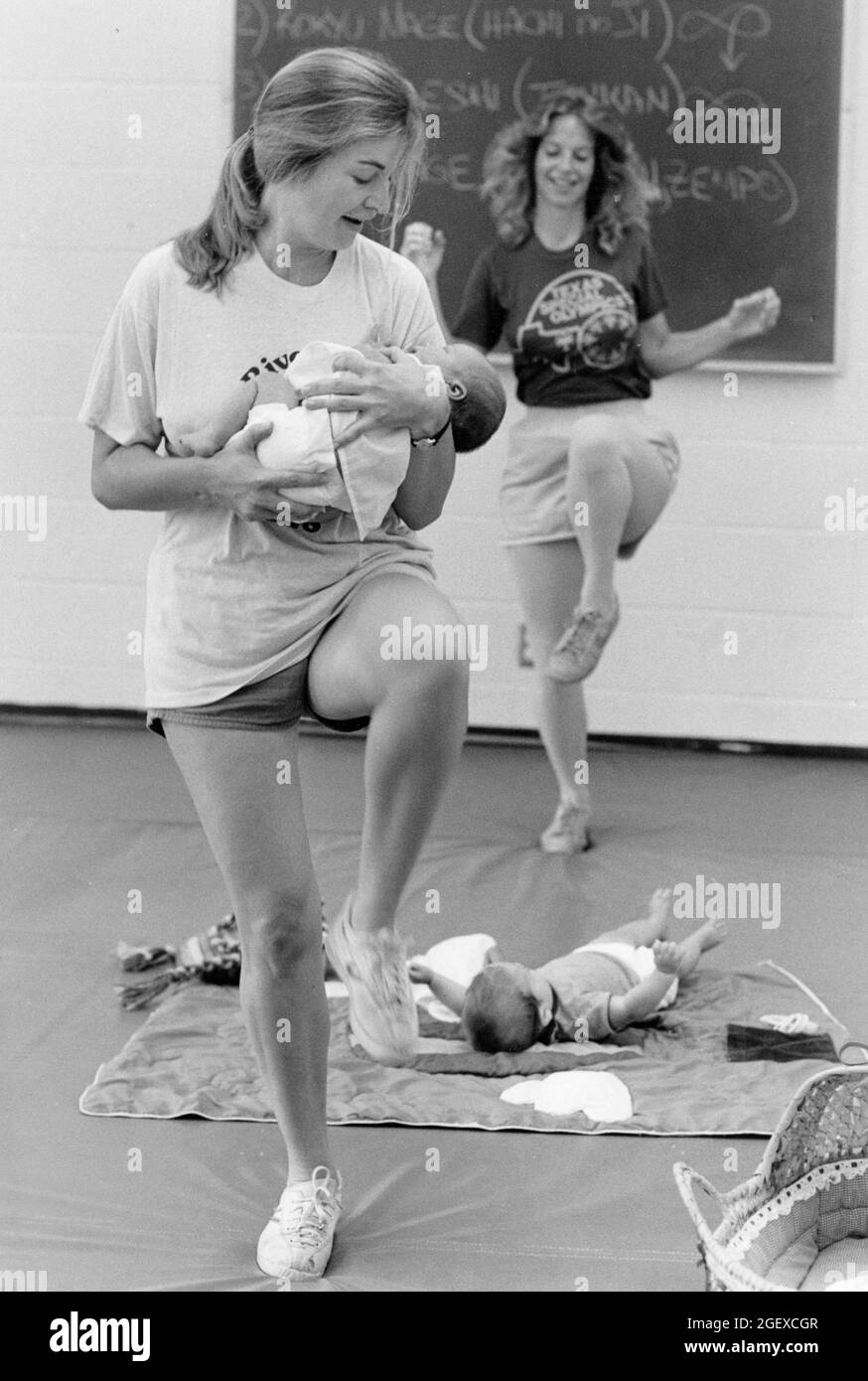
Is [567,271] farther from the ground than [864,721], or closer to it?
farther from the ground

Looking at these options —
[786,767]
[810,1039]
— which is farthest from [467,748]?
[810,1039]

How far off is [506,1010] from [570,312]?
1.83 metres

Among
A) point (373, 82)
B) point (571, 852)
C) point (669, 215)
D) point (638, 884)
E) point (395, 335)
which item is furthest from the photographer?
point (669, 215)

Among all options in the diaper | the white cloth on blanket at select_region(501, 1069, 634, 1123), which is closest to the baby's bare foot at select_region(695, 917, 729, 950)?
the white cloth on blanket at select_region(501, 1069, 634, 1123)

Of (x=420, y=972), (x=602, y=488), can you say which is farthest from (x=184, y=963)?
(x=602, y=488)

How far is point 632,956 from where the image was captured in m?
2.84

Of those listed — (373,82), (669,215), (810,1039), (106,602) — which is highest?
(669,215)

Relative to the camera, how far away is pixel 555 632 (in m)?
3.81

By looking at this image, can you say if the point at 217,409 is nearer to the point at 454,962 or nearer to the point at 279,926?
the point at 279,926

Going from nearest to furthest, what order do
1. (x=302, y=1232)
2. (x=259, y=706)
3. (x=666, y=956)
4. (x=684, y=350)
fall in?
1. (x=259, y=706)
2. (x=302, y=1232)
3. (x=666, y=956)
4. (x=684, y=350)

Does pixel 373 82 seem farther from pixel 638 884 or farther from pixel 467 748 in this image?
pixel 467 748

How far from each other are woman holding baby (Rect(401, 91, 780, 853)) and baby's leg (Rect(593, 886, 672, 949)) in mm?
686

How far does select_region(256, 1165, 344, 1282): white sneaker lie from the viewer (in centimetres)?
191

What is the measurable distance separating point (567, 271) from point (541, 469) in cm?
45
